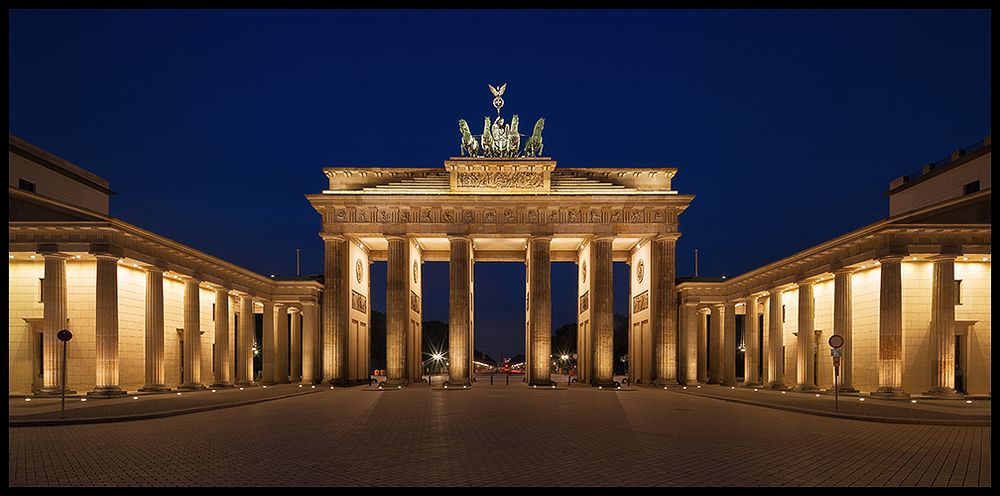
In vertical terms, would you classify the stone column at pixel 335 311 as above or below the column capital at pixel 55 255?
below

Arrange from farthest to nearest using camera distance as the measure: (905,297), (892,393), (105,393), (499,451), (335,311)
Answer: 1. (335,311)
2. (905,297)
3. (892,393)
4. (105,393)
5. (499,451)

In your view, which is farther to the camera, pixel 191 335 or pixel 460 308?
pixel 460 308

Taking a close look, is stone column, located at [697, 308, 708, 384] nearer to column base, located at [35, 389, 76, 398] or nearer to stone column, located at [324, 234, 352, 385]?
stone column, located at [324, 234, 352, 385]

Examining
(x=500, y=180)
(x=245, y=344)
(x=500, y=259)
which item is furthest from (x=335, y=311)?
(x=500, y=259)

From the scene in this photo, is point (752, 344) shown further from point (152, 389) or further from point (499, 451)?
point (499, 451)

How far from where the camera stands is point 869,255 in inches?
1428

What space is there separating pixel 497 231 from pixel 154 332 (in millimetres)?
24934

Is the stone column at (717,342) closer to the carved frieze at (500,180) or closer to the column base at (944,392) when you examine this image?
the carved frieze at (500,180)

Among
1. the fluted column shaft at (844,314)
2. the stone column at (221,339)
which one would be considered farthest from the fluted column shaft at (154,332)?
the fluted column shaft at (844,314)

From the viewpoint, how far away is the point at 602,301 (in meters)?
55.6

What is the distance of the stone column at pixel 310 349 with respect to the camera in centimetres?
5628

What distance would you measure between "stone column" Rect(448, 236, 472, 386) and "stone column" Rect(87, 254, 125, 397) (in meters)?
24.4

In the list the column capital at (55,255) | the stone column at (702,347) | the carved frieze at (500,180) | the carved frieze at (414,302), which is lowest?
the stone column at (702,347)

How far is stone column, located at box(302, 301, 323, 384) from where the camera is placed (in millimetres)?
56281
